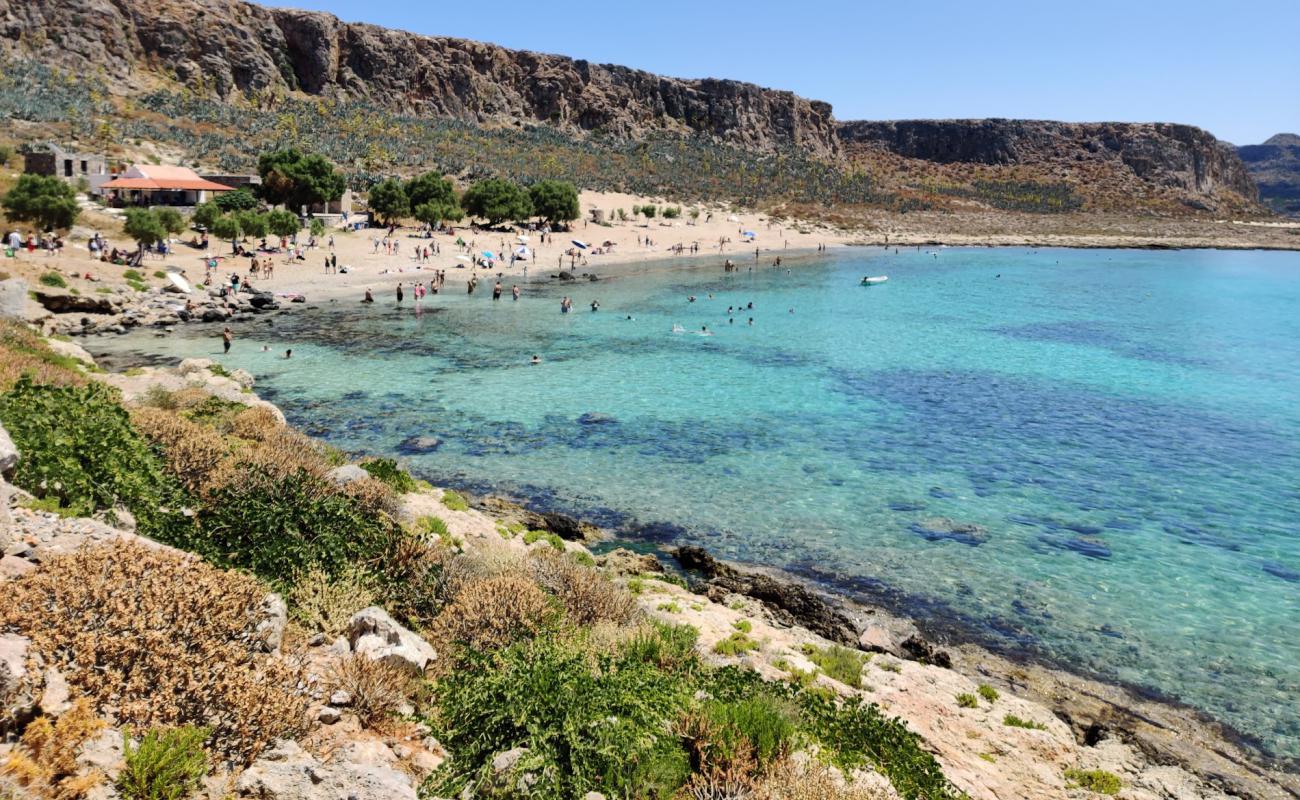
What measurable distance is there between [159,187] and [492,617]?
64.5 metres

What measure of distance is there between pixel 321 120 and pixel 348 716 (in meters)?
125

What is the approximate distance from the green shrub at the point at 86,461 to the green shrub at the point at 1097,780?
12216 mm

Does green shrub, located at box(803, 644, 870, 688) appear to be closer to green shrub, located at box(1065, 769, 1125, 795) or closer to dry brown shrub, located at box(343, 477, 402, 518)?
green shrub, located at box(1065, 769, 1125, 795)

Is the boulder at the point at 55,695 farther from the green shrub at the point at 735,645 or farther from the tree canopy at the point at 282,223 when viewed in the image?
the tree canopy at the point at 282,223

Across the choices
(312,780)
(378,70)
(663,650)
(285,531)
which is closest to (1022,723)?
(663,650)

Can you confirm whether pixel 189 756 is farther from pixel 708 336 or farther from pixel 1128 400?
pixel 708 336

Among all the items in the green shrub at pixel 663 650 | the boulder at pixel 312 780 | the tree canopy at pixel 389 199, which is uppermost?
the tree canopy at pixel 389 199

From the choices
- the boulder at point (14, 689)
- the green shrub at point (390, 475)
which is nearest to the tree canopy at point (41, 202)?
the green shrub at point (390, 475)

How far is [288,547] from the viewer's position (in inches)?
386

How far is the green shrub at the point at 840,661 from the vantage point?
36.9ft

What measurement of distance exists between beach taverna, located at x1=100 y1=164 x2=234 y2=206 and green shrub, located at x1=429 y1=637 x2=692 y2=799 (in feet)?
216

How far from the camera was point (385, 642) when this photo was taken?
809cm

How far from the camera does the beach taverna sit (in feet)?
191

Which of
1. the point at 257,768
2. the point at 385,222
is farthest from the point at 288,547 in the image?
the point at 385,222
